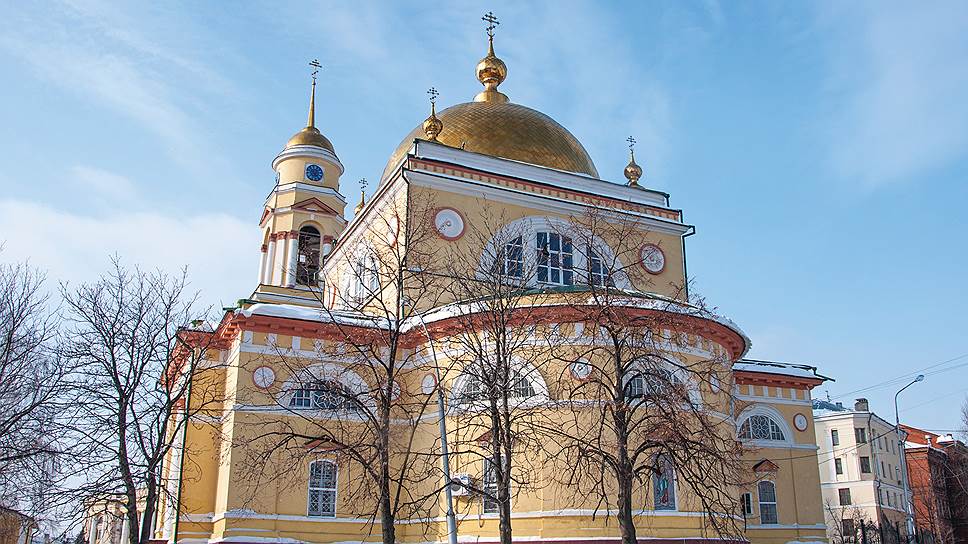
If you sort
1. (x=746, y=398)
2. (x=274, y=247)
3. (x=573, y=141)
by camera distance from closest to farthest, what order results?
(x=746, y=398) → (x=573, y=141) → (x=274, y=247)

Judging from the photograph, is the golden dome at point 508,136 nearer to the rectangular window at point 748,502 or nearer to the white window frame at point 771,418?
the white window frame at point 771,418

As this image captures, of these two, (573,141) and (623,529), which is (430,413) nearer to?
(623,529)

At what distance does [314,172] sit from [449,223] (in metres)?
13.1

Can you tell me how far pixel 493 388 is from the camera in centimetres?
1596

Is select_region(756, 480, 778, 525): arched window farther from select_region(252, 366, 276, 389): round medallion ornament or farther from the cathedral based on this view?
select_region(252, 366, 276, 389): round medallion ornament

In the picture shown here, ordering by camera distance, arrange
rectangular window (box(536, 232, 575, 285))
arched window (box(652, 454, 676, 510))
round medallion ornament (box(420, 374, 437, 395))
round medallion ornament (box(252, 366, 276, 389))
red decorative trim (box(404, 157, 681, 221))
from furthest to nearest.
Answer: rectangular window (box(536, 232, 575, 285)) → red decorative trim (box(404, 157, 681, 221)) → round medallion ornament (box(420, 374, 437, 395)) → round medallion ornament (box(252, 366, 276, 389)) → arched window (box(652, 454, 676, 510))

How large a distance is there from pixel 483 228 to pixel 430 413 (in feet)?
20.9

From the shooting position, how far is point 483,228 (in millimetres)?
26641

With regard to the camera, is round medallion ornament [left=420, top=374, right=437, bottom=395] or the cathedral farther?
round medallion ornament [left=420, top=374, right=437, bottom=395]

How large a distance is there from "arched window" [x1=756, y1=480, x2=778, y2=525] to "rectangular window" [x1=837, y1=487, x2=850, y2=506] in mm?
26284

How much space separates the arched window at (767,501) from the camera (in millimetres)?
28109

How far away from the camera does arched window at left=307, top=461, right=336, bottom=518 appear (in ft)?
74.0

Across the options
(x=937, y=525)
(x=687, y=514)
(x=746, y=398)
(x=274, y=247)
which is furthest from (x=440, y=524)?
(x=937, y=525)

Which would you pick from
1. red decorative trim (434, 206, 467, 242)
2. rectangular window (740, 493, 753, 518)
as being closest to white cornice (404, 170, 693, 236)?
red decorative trim (434, 206, 467, 242)
